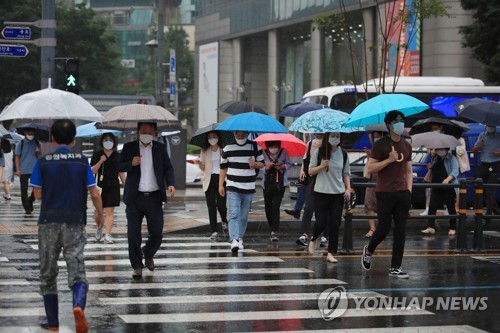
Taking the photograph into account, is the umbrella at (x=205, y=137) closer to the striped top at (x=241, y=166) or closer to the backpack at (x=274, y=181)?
the backpack at (x=274, y=181)

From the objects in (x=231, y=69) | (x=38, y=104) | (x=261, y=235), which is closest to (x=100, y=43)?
(x=231, y=69)

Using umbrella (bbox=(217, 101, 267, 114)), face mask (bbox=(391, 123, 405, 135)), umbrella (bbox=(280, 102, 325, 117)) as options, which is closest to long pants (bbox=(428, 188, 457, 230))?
umbrella (bbox=(217, 101, 267, 114))

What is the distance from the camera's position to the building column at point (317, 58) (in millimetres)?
68000

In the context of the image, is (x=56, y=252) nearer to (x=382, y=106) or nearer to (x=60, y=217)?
(x=60, y=217)

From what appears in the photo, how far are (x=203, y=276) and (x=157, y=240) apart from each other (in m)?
0.73

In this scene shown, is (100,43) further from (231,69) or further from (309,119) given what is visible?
(309,119)

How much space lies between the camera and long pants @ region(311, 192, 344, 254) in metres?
14.3

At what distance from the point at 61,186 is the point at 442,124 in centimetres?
1214

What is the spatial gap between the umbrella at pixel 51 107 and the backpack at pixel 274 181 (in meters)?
4.59

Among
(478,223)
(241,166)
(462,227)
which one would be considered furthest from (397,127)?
(478,223)

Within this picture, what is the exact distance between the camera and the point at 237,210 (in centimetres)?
1529

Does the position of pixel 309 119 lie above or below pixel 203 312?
above

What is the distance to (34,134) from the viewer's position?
73.9 ft

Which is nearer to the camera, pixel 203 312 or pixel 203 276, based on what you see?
pixel 203 312
